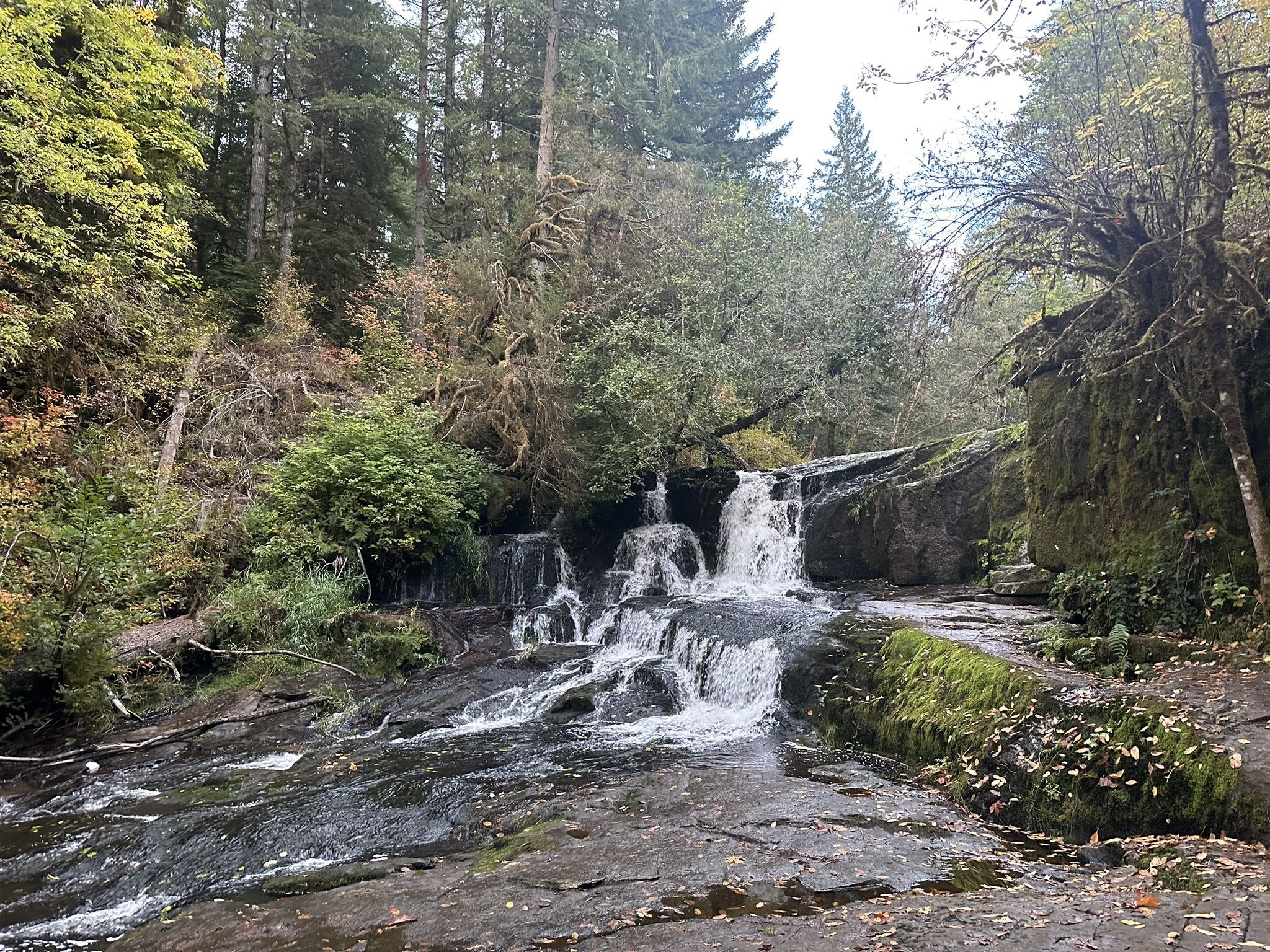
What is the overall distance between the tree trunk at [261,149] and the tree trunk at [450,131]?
464 cm

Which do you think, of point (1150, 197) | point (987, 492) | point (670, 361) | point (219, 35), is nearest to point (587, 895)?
point (1150, 197)

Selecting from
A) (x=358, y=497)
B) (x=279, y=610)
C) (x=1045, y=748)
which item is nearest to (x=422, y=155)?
(x=358, y=497)

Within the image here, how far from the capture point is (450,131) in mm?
21750

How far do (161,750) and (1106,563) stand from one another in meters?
10.8

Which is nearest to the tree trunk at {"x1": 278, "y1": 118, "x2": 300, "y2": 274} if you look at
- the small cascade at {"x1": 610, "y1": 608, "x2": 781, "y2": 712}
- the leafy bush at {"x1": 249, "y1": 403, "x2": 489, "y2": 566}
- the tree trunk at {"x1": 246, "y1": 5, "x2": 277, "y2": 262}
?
the tree trunk at {"x1": 246, "y1": 5, "x2": 277, "y2": 262}

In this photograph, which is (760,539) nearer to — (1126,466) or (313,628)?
(1126,466)

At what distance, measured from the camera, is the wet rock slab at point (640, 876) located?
4.01 m

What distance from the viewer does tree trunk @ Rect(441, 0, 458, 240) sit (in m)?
20.2

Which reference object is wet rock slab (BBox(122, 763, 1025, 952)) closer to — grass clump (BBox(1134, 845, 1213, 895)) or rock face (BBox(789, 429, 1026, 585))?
grass clump (BBox(1134, 845, 1213, 895))

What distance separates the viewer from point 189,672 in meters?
10.1

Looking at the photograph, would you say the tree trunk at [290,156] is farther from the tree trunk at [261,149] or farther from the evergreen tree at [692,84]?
the evergreen tree at [692,84]

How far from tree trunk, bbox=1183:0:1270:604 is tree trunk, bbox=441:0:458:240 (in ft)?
56.9

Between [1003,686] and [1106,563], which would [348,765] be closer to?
[1003,686]

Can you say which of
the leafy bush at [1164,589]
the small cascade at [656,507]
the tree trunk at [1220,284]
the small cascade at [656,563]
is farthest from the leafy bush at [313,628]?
the tree trunk at [1220,284]
